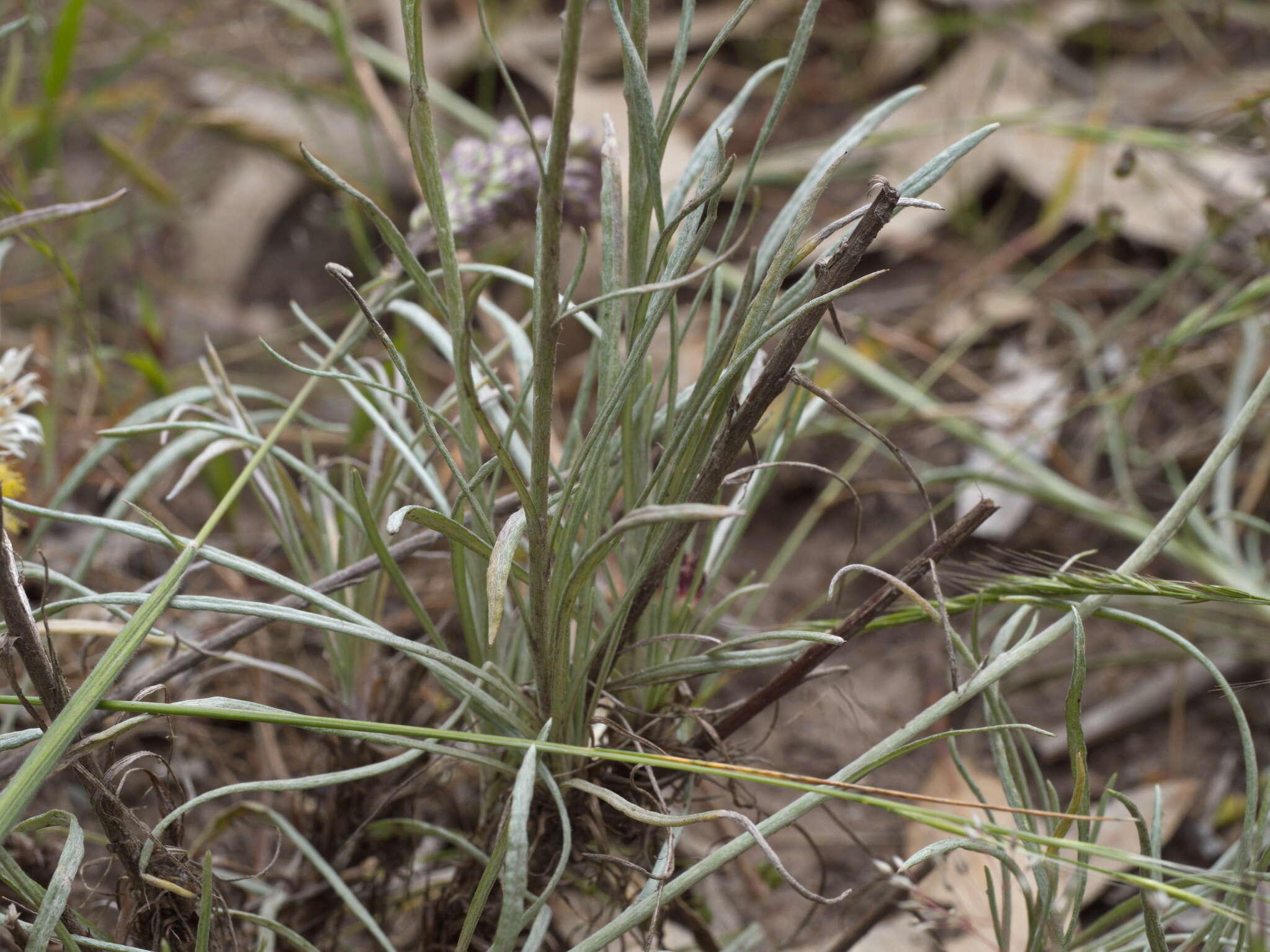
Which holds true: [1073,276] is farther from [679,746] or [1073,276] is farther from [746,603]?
[679,746]

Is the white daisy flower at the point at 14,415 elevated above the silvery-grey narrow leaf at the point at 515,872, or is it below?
above

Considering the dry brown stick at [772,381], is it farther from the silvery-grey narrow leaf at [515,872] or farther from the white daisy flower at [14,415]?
the white daisy flower at [14,415]

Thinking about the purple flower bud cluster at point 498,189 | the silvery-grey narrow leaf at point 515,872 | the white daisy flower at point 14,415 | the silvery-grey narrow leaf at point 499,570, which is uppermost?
the purple flower bud cluster at point 498,189

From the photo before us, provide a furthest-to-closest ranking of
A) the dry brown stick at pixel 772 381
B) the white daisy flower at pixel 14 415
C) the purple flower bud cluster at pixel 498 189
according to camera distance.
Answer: the purple flower bud cluster at pixel 498 189, the white daisy flower at pixel 14 415, the dry brown stick at pixel 772 381

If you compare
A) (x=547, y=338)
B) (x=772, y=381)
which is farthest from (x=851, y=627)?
(x=547, y=338)

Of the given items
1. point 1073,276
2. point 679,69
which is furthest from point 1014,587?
point 1073,276

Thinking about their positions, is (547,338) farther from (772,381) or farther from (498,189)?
(498,189)

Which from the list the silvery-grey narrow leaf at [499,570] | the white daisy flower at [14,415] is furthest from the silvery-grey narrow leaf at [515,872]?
the white daisy flower at [14,415]
